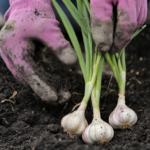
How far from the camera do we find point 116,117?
972mm

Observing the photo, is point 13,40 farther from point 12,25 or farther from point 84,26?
point 84,26

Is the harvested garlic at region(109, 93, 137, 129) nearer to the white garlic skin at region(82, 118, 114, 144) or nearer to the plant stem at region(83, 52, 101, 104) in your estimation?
the white garlic skin at region(82, 118, 114, 144)

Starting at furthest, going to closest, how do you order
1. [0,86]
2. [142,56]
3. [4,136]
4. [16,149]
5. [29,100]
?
[142,56], [0,86], [29,100], [4,136], [16,149]

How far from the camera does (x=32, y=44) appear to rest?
109 cm

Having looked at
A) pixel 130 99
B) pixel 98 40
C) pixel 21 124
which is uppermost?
pixel 98 40

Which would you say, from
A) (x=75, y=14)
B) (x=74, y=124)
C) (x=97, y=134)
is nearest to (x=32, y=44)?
(x=75, y=14)

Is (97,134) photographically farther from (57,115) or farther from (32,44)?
(32,44)

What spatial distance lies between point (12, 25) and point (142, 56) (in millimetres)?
1602

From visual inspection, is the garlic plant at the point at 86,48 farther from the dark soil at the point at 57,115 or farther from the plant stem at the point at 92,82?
the dark soil at the point at 57,115

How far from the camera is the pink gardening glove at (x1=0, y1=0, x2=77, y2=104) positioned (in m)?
1.00

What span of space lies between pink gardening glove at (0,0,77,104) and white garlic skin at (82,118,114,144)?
27 cm

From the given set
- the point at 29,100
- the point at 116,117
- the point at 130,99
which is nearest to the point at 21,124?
the point at 29,100

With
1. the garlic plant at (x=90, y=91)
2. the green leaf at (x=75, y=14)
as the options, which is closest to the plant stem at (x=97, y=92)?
the garlic plant at (x=90, y=91)

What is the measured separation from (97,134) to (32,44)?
2.23 feet
